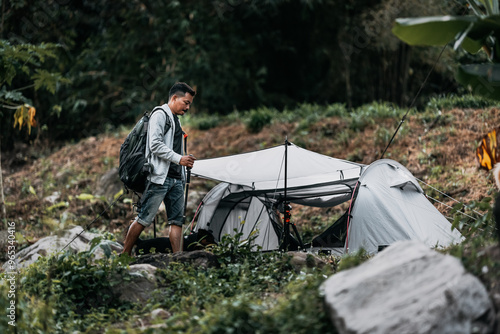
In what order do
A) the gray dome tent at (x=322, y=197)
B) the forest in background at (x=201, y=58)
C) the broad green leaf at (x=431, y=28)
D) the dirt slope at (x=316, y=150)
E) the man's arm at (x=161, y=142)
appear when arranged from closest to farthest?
the broad green leaf at (x=431, y=28) → the man's arm at (x=161, y=142) → the gray dome tent at (x=322, y=197) → the dirt slope at (x=316, y=150) → the forest in background at (x=201, y=58)

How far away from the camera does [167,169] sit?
5.97 meters

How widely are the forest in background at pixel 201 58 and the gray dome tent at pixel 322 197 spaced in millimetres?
7745

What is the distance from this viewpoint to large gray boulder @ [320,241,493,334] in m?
3.02

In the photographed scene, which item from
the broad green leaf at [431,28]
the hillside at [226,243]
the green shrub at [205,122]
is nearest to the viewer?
the hillside at [226,243]

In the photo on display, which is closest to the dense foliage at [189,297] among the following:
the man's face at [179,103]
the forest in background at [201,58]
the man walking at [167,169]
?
the man walking at [167,169]

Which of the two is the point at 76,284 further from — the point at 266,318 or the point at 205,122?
the point at 205,122

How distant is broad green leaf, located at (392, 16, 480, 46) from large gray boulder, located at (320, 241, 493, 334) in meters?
1.60

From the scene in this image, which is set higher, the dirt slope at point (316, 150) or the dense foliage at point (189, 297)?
the dense foliage at point (189, 297)

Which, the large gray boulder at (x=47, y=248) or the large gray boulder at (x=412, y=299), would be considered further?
the large gray boulder at (x=47, y=248)

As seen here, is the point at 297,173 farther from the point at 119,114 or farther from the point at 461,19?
the point at 119,114

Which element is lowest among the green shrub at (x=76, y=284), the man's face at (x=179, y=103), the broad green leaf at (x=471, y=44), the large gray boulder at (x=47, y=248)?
the large gray boulder at (x=47, y=248)

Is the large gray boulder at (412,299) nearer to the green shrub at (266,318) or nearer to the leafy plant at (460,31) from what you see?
the green shrub at (266,318)

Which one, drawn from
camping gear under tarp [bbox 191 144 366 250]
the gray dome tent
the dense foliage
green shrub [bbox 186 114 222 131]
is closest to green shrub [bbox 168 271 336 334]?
the dense foliage

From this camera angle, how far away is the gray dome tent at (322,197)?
21.4ft
